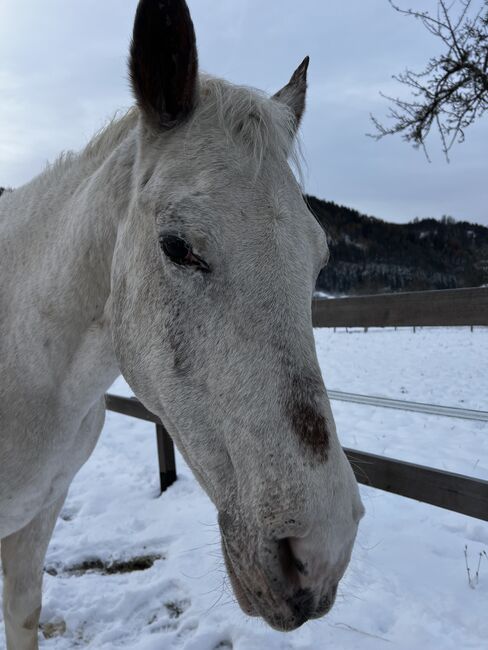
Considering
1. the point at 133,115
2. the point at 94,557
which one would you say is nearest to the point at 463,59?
the point at 133,115

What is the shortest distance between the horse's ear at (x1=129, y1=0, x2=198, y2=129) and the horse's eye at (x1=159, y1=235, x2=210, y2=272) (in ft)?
1.45

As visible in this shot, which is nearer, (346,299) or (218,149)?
(218,149)

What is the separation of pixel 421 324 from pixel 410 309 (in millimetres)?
106

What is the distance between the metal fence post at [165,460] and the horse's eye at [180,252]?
10.5 feet

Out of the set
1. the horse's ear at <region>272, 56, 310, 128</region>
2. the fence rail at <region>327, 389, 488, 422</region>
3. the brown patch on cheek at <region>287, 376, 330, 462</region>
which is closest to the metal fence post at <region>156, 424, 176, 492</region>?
the fence rail at <region>327, 389, 488, 422</region>

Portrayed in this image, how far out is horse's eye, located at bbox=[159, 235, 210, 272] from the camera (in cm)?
121

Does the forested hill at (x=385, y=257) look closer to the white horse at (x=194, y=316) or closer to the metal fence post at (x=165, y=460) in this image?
the white horse at (x=194, y=316)

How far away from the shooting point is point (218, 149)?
1319 mm

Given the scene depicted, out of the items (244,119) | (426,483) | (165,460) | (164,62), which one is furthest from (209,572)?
(164,62)

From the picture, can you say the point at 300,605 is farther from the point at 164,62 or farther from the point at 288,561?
the point at 164,62

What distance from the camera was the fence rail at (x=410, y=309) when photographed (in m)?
2.30

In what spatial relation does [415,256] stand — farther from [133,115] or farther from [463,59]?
[133,115]

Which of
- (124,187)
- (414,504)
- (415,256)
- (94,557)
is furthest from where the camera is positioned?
(415,256)

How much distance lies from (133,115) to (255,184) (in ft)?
2.46
